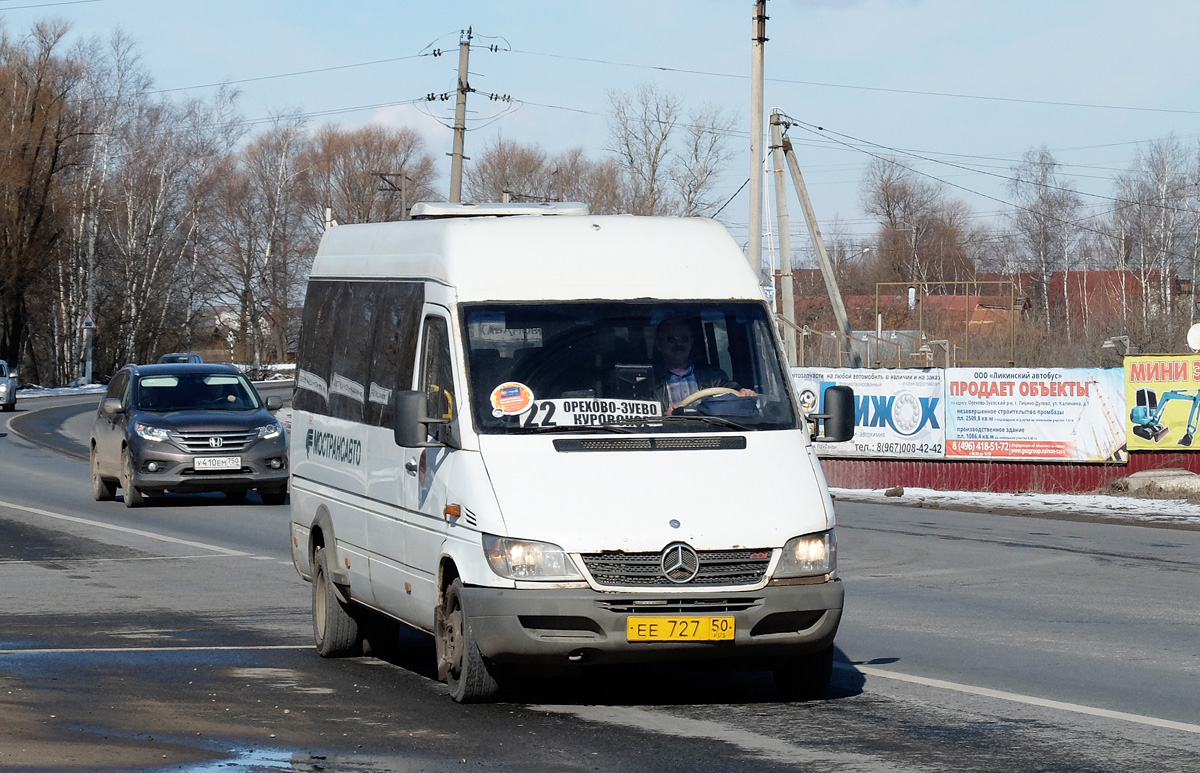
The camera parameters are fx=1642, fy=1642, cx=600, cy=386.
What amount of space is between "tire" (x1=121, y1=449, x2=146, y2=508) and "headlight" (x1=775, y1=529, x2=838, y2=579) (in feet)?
47.8

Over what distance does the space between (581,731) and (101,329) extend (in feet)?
A: 250

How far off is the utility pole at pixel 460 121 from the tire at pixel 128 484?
20.8 meters

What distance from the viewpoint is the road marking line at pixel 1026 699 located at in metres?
7.30

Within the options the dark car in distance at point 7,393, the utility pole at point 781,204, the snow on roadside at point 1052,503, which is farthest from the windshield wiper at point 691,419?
the dark car in distance at point 7,393

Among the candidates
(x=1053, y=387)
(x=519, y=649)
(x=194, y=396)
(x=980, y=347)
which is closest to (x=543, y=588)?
(x=519, y=649)

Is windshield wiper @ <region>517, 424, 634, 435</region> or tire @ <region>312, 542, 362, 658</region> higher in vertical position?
windshield wiper @ <region>517, 424, 634, 435</region>

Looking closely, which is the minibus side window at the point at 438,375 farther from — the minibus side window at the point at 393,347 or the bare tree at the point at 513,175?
the bare tree at the point at 513,175

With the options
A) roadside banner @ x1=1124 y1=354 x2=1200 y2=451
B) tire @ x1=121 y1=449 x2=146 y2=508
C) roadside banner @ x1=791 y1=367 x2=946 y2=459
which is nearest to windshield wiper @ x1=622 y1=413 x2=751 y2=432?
tire @ x1=121 y1=449 x2=146 y2=508

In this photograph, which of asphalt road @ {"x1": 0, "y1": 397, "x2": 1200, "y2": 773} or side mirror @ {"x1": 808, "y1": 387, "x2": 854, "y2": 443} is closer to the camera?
asphalt road @ {"x1": 0, "y1": 397, "x2": 1200, "y2": 773}

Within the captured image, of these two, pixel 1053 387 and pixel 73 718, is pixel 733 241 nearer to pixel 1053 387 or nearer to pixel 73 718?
pixel 73 718

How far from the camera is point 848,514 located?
21.8 meters

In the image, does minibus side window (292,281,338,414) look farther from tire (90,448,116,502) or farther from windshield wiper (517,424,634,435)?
tire (90,448,116,502)

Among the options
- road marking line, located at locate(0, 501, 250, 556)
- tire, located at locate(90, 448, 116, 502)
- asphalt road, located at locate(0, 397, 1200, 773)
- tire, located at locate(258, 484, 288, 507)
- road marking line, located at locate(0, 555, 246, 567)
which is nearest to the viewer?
asphalt road, located at locate(0, 397, 1200, 773)

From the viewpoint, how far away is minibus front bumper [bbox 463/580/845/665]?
7.17 m
